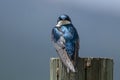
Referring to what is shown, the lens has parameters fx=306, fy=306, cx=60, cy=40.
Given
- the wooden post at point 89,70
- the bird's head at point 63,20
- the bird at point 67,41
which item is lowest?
the wooden post at point 89,70

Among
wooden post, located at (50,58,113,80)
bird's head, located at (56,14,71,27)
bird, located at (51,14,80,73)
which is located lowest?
wooden post, located at (50,58,113,80)

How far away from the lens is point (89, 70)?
3404 mm

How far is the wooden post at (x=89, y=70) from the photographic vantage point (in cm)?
337

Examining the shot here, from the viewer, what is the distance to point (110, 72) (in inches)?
137

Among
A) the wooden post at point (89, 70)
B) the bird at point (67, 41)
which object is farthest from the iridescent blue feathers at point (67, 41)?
the wooden post at point (89, 70)

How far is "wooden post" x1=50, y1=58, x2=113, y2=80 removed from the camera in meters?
3.37

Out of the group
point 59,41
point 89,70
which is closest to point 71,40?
point 59,41

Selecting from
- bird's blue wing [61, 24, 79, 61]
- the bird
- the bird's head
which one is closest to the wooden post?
the bird

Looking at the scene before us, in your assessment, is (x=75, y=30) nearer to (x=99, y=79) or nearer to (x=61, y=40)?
(x=61, y=40)

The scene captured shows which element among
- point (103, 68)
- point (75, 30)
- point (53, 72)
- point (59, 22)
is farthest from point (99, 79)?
point (59, 22)

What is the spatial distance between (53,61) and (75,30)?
8.17 ft

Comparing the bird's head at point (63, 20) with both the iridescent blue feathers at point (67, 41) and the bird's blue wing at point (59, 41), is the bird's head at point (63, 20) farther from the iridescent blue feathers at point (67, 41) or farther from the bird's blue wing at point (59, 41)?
the bird's blue wing at point (59, 41)

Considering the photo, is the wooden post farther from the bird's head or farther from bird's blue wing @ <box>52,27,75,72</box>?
the bird's head

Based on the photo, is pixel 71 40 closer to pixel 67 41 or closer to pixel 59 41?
pixel 67 41
